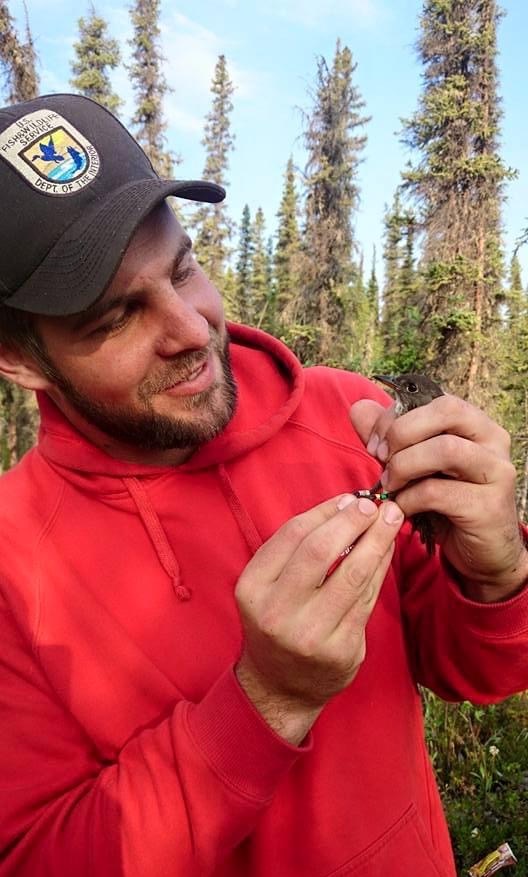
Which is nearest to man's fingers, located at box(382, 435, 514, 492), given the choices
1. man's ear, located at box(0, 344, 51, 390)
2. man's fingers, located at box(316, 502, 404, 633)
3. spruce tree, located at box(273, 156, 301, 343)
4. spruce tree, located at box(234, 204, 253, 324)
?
man's fingers, located at box(316, 502, 404, 633)

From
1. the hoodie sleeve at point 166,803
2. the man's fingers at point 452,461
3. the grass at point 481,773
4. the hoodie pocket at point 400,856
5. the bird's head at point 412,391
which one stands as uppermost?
the bird's head at point 412,391

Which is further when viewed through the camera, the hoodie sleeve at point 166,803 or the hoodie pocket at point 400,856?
the hoodie pocket at point 400,856

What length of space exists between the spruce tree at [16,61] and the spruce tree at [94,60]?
27.4ft

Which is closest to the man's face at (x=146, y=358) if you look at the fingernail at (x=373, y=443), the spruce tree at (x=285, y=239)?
the fingernail at (x=373, y=443)

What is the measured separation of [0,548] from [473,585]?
5.27 feet

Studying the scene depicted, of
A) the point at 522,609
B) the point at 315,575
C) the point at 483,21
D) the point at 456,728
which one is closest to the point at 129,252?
the point at 315,575

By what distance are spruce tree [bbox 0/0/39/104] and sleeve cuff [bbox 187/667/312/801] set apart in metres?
15.3

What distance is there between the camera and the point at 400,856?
6.31 ft

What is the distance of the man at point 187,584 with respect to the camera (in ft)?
5.20

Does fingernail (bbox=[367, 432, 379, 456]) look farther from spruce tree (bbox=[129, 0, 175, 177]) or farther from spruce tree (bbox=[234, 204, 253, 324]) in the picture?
spruce tree (bbox=[234, 204, 253, 324])

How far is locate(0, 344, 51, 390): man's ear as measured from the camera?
2.19 metres

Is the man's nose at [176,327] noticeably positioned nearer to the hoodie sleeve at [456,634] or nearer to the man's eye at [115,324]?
the man's eye at [115,324]

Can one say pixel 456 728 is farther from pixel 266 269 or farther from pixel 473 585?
pixel 266 269

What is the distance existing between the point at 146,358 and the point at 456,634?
1.45 meters
